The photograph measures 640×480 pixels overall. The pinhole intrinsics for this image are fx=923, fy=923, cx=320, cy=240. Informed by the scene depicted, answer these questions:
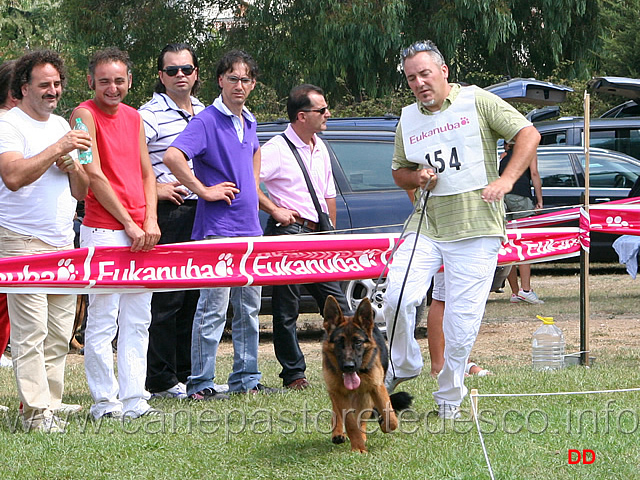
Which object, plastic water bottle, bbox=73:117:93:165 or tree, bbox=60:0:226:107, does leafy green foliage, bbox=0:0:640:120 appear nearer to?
tree, bbox=60:0:226:107

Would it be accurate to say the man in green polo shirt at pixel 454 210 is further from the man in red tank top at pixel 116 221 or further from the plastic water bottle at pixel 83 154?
the plastic water bottle at pixel 83 154

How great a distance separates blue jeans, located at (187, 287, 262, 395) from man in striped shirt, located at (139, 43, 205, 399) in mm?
282

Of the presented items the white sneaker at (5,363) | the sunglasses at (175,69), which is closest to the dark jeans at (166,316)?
the sunglasses at (175,69)

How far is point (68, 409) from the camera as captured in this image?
587cm

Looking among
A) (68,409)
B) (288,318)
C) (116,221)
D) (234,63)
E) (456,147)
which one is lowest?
(68,409)

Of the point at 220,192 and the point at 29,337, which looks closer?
the point at 29,337

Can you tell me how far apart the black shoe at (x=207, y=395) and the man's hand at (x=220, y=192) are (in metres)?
1.27

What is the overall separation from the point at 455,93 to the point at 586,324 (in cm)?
274

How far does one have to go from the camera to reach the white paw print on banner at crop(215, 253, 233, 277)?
5.98m

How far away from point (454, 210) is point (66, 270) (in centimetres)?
228

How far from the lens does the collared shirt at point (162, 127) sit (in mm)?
6316

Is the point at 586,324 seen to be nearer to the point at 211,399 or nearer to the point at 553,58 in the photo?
the point at 211,399

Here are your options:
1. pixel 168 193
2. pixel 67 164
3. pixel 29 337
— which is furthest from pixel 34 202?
pixel 168 193

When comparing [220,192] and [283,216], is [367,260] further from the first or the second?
[220,192]
